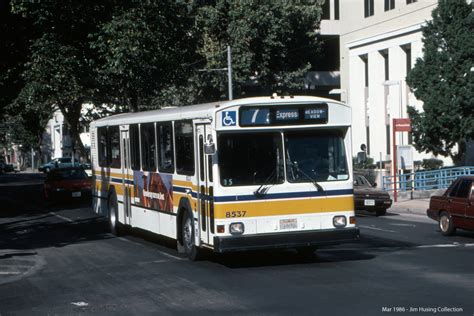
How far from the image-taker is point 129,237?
75.2 feet

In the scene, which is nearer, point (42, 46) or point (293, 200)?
point (293, 200)

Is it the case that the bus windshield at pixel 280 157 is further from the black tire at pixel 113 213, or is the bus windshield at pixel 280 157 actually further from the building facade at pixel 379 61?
the building facade at pixel 379 61

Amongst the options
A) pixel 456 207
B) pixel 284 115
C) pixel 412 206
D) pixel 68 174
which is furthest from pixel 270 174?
pixel 68 174

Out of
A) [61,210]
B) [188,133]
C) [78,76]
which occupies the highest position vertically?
[78,76]

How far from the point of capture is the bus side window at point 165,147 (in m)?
18.3

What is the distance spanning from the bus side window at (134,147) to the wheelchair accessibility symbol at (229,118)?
5701mm

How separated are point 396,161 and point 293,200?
23.9 m

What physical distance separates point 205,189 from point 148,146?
4.43m

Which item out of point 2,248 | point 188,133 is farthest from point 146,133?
point 2,248

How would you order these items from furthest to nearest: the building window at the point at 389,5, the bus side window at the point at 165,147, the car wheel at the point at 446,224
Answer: the building window at the point at 389,5 < the car wheel at the point at 446,224 < the bus side window at the point at 165,147

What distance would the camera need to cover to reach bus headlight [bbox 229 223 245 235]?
15.3 metres

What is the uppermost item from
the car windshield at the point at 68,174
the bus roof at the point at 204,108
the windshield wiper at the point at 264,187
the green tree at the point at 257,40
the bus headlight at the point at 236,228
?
the green tree at the point at 257,40

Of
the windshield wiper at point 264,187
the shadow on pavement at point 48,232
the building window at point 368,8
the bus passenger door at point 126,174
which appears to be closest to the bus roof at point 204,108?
the bus passenger door at point 126,174

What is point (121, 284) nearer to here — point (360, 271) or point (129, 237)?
point (360, 271)
